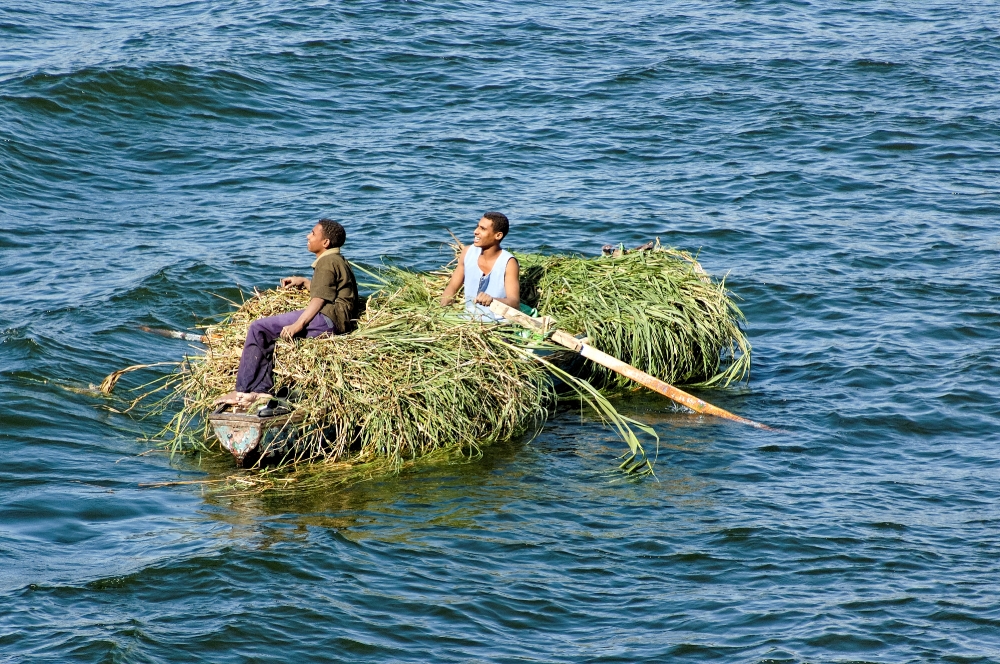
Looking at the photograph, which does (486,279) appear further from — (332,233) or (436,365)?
(332,233)

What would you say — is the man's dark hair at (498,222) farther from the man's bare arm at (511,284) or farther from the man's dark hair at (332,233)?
the man's dark hair at (332,233)

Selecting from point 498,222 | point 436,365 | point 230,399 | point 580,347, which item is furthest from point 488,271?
point 230,399

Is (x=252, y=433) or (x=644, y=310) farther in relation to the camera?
(x=644, y=310)

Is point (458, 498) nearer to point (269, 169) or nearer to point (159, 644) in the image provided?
point (159, 644)

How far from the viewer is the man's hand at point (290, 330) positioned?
8.27 metres

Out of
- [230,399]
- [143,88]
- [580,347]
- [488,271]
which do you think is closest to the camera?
[230,399]

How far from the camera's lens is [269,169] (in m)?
17.0

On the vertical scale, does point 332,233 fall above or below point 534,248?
above

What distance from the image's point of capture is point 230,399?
801 centimetres

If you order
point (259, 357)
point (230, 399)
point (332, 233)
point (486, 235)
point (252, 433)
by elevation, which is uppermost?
point (332, 233)

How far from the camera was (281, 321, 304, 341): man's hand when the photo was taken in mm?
8266

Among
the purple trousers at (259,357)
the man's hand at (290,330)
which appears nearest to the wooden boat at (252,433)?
the purple trousers at (259,357)

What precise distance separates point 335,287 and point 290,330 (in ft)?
1.61

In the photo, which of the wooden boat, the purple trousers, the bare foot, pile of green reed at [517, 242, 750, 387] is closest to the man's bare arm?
pile of green reed at [517, 242, 750, 387]
